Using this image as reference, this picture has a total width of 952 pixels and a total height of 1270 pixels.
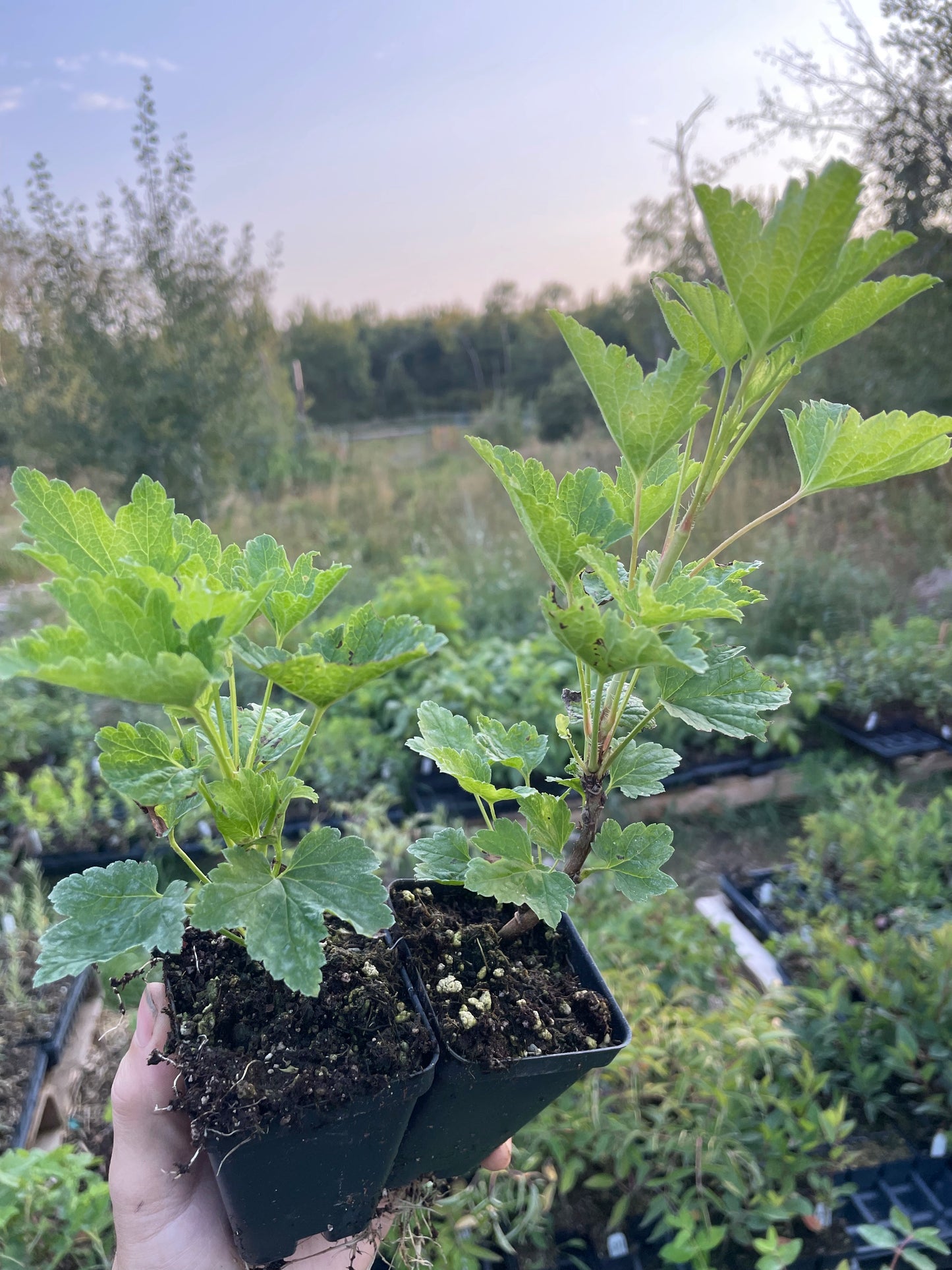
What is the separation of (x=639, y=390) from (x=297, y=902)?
1.54 feet

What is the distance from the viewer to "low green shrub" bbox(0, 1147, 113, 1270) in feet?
4.16

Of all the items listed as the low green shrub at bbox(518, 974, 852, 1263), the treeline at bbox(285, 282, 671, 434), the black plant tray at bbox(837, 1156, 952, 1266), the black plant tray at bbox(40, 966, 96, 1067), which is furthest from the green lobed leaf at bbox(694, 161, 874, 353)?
the treeline at bbox(285, 282, 671, 434)

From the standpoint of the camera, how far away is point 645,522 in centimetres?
65

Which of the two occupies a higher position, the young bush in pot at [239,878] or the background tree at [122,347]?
the background tree at [122,347]

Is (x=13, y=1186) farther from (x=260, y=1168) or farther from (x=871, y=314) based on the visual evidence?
(x=871, y=314)

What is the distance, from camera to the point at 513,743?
764 millimetres

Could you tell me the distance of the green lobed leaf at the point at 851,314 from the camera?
53 centimetres

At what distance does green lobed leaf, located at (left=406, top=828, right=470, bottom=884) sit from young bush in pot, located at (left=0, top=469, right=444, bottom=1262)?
99 mm

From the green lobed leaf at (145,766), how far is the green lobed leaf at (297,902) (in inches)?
2.9

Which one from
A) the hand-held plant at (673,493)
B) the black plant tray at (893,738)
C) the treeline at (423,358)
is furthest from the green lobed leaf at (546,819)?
the treeline at (423,358)

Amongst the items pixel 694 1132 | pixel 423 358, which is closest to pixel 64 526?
pixel 694 1132

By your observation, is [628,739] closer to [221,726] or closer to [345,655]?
[345,655]

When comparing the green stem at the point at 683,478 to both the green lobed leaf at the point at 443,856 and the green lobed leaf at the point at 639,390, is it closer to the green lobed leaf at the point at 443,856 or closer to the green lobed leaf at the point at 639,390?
the green lobed leaf at the point at 639,390

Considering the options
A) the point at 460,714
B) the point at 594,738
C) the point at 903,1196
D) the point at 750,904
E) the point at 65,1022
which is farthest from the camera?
the point at 460,714
